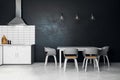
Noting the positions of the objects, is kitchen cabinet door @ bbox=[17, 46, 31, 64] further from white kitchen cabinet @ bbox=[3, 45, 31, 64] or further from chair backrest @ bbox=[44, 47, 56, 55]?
chair backrest @ bbox=[44, 47, 56, 55]

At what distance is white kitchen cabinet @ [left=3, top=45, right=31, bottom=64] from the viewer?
27.5 ft

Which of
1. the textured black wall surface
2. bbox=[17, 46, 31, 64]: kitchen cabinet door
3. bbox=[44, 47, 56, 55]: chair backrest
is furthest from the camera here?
the textured black wall surface

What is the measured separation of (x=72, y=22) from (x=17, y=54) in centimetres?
264

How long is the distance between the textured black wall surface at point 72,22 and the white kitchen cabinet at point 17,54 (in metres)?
0.85

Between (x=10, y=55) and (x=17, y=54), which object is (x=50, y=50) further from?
(x=10, y=55)

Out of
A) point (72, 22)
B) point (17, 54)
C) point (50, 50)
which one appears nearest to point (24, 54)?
point (17, 54)

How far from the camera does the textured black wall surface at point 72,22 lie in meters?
9.16

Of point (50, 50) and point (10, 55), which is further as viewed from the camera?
point (10, 55)

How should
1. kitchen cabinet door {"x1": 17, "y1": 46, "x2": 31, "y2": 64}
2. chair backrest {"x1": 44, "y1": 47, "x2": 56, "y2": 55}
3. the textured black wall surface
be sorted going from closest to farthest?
chair backrest {"x1": 44, "y1": 47, "x2": 56, "y2": 55} → kitchen cabinet door {"x1": 17, "y1": 46, "x2": 31, "y2": 64} → the textured black wall surface

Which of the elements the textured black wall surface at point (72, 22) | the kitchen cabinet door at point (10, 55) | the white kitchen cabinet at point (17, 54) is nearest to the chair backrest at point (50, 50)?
the white kitchen cabinet at point (17, 54)

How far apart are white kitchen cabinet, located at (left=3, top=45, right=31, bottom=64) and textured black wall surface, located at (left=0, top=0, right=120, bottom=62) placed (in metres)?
0.85

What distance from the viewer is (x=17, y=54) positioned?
839cm

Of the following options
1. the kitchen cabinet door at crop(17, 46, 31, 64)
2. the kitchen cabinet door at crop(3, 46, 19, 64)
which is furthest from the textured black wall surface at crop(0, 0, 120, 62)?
the kitchen cabinet door at crop(3, 46, 19, 64)

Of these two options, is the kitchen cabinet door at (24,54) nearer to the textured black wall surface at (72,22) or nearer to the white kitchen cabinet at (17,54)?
the white kitchen cabinet at (17,54)
